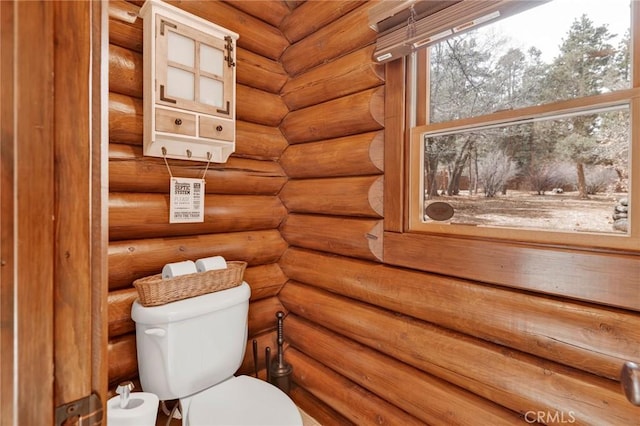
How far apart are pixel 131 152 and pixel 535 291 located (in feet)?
6.36

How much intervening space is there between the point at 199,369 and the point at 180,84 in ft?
4.83

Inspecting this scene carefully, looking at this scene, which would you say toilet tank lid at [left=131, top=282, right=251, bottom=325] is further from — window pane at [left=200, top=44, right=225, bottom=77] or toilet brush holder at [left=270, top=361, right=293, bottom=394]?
window pane at [left=200, top=44, right=225, bottom=77]

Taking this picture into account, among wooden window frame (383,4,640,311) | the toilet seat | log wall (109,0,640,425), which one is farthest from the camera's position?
the toilet seat

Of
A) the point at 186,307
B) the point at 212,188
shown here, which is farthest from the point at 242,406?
the point at 212,188

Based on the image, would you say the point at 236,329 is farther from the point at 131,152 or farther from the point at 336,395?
the point at 131,152

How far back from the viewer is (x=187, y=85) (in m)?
1.67

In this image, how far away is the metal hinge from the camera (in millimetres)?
522

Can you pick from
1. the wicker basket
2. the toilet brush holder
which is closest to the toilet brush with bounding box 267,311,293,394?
the toilet brush holder

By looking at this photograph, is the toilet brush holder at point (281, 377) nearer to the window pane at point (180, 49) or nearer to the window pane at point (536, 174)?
the window pane at point (536, 174)

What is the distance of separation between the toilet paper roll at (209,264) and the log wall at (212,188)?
152 mm

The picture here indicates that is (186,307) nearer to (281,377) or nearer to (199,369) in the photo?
(199,369)

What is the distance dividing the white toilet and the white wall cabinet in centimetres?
83

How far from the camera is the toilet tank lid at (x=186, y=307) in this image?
1.41m

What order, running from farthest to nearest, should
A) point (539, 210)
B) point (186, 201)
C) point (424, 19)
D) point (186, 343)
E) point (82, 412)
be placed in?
point (186, 201)
point (186, 343)
point (424, 19)
point (539, 210)
point (82, 412)
